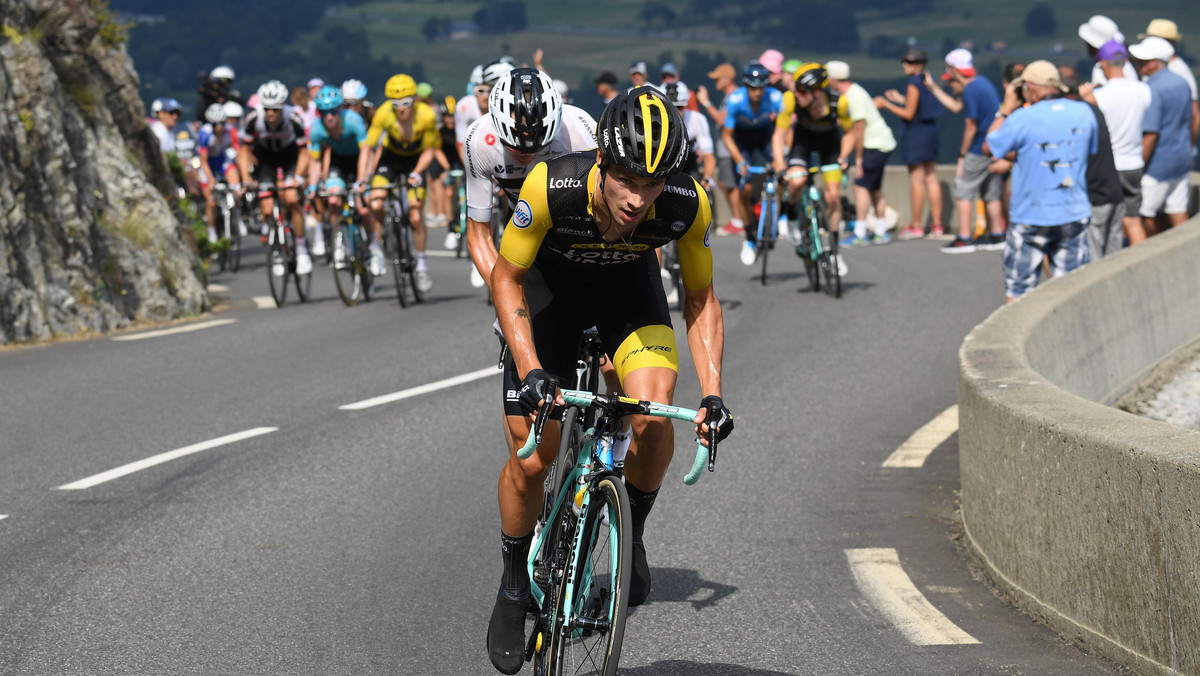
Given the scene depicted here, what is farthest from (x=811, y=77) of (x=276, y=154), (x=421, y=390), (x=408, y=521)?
(x=408, y=521)

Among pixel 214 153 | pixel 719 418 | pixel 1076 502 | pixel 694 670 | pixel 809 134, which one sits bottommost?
pixel 694 670

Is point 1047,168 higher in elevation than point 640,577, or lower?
higher

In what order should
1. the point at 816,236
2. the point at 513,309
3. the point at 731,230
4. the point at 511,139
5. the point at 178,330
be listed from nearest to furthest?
1. the point at 513,309
2. the point at 511,139
3. the point at 816,236
4. the point at 178,330
5. the point at 731,230

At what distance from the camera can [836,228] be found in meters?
14.3

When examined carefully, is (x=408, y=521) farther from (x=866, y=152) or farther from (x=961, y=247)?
(x=866, y=152)

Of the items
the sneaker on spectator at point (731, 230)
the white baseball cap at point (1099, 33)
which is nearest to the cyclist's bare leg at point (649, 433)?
the white baseball cap at point (1099, 33)

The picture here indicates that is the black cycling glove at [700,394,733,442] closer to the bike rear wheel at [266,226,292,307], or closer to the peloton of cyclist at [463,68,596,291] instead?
the peloton of cyclist at [463,68,596,291]

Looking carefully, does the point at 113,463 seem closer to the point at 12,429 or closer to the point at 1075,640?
the point at 12,429

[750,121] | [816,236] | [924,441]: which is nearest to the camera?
[924,441]

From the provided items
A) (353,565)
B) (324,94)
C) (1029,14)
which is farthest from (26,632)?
(1029,14)

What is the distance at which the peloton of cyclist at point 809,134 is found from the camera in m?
13.8

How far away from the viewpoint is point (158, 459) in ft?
26.7

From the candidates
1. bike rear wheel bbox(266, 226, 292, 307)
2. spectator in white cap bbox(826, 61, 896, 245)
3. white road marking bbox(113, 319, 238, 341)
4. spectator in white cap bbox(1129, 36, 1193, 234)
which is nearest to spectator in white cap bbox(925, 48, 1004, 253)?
spectator in white cap bbox(826, 61, 896, 245)

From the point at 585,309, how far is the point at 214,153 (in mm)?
19840
